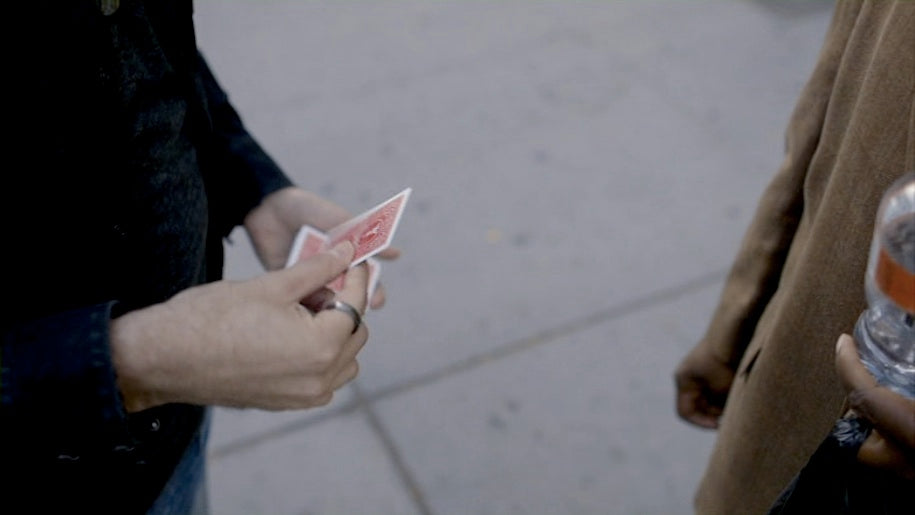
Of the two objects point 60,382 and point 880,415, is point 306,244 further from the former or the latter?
point 880,415

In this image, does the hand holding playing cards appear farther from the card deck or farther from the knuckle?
the card deck

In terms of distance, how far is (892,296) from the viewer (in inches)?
39.4

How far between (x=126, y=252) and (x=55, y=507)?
0.33 metres

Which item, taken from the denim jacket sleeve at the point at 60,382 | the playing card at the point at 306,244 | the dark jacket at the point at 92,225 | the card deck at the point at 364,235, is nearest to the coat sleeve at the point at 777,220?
the card deck at the point at 364,235

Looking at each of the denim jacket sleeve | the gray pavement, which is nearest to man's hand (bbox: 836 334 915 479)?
the denim jacket sleeve

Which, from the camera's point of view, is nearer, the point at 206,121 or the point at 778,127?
the point at 206,121

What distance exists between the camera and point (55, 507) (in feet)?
4.33

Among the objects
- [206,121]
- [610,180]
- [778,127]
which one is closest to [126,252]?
[206,121]

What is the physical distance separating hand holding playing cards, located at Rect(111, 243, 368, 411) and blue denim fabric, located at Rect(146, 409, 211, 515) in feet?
1.15

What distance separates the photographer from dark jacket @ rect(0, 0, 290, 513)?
114cm

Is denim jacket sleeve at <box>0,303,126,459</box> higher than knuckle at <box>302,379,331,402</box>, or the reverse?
denim jacket sleeve at <box>0,303,126,459</box>

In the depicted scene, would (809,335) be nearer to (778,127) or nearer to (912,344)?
(912,344)

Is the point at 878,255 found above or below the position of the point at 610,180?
above

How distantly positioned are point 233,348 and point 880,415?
2.24 feet
